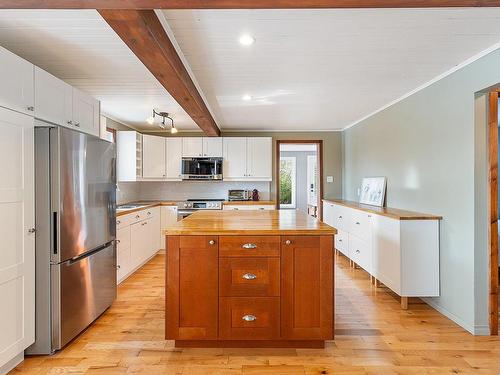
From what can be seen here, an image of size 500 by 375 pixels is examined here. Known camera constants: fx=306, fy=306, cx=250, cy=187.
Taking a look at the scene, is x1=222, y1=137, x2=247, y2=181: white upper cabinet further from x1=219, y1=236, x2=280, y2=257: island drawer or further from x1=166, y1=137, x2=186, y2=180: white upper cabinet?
x1=219, y1=236, x2=280, y2=257: island drawer

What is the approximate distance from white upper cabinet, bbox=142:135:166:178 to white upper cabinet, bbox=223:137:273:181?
1.12 m

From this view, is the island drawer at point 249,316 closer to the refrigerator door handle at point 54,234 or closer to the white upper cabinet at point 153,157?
the refrigerator door handle at point 54,234

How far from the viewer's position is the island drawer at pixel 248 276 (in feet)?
7.24

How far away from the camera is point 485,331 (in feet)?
8.15

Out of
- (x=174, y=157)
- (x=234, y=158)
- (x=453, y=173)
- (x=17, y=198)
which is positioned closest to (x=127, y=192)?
(x=174, y=157)

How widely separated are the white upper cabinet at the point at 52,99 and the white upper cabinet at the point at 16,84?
0.21 feet

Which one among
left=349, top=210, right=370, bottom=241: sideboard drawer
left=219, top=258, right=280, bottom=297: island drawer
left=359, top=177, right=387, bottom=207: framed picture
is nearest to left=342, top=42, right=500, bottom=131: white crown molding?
left=359, top=177, right=387, bottom=207: framed picture

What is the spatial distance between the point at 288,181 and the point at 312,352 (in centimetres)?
739

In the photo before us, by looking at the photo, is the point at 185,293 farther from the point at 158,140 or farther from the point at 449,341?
the point at 158,140

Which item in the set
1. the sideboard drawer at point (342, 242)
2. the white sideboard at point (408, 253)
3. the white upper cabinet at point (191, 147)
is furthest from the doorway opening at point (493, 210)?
the white upper cabinet at point (191, 147)

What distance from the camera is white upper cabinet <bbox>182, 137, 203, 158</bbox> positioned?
18.4 feet

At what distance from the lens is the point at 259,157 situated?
221 inches

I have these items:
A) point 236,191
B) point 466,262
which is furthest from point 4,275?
point 236,191

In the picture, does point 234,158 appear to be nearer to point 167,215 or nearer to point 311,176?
point 167,215
